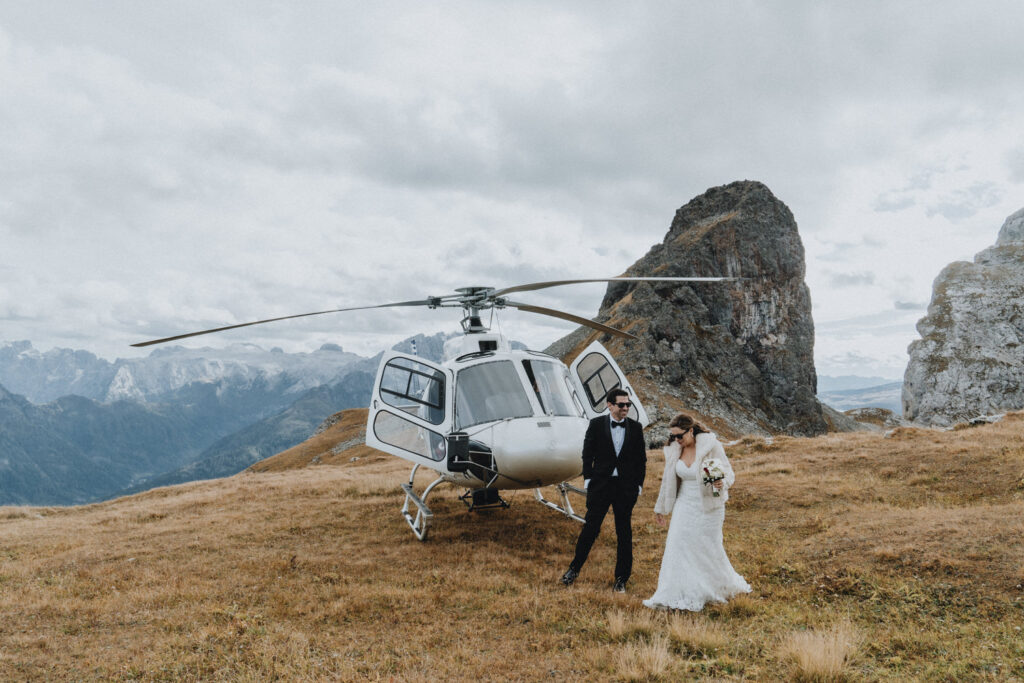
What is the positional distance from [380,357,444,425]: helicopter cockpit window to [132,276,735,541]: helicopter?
20 millimetres

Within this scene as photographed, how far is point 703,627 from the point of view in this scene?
607 cm

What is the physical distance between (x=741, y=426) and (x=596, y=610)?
2743 inches

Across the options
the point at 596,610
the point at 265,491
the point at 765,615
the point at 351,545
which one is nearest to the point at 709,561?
the point at 765,615

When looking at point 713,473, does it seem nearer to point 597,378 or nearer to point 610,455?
point 610,455

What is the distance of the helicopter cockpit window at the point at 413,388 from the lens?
10.8 meters

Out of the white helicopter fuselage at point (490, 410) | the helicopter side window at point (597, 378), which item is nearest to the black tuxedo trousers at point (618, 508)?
the white helicopter fuselage at point (490, 410)

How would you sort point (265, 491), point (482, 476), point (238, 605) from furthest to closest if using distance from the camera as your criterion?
point (265, 491) < point (482, 476) < point (238, 605)

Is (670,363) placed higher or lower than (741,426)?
higher

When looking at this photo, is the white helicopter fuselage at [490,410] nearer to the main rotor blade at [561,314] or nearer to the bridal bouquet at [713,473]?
the main rotor blade at [561,314]

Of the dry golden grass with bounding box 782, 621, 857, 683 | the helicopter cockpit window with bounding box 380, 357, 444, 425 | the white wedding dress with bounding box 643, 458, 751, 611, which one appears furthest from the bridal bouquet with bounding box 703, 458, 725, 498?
the helicopter cockpit window with bounding box 380, 357, 444, 425

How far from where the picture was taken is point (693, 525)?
6945 millimetres

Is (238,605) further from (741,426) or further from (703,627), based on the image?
(741,426)

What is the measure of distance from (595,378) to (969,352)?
417 feet

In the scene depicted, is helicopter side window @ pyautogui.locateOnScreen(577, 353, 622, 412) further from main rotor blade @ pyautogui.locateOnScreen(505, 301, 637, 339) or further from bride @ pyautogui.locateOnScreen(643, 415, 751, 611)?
bride @ pyautogui.locateOnScreen(643, 415, 751, 611)
